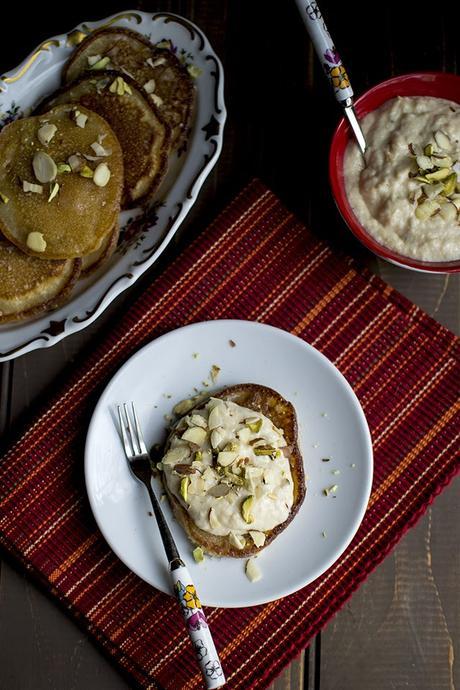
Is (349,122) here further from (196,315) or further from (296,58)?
(196,315)

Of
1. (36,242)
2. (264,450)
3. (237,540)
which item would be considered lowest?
(237,540)

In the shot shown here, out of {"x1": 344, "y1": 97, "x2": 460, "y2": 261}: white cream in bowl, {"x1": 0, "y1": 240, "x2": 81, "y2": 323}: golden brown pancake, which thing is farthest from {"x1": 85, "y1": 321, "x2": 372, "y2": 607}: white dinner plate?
{"x1": 344, "y1": 97, "x2": 460, "y2": 261}: white cream in bowl

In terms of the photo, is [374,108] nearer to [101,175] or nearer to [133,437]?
[101,175]

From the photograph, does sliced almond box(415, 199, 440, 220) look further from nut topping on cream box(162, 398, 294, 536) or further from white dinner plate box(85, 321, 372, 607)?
nut topping on cream box(162, 398, 294, 536)

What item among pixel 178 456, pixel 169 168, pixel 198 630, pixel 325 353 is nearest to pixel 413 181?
pixel 325 353

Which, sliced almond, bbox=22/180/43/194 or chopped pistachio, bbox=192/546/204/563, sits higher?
sliced almond, bbox=22/180/43/194
